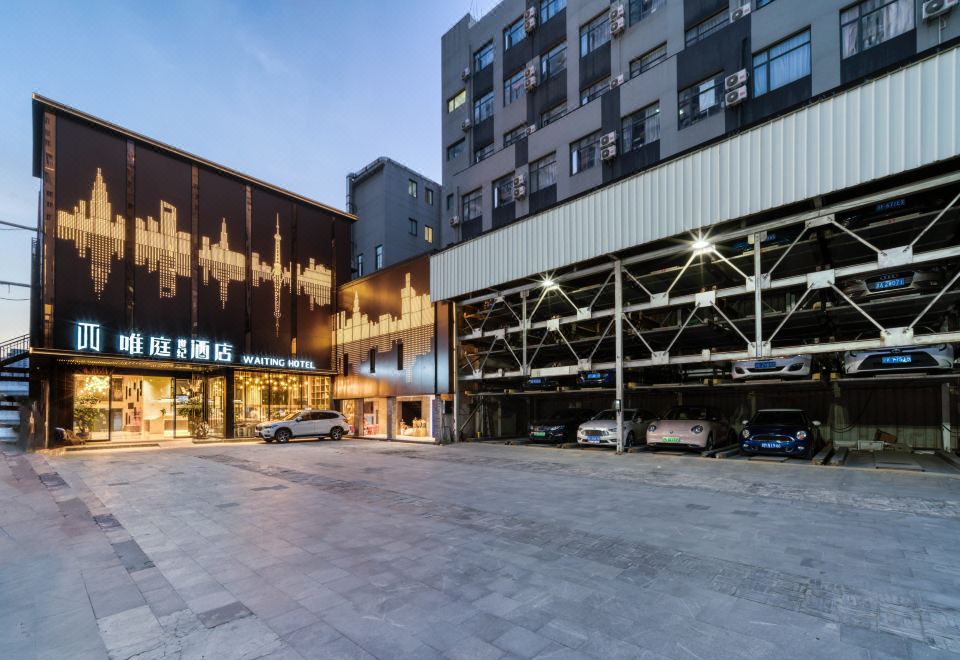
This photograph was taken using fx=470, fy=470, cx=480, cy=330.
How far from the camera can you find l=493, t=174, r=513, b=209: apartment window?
2533 centimetres

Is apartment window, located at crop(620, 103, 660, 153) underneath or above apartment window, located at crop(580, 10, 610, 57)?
underneath

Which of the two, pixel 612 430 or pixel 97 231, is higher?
pixel 97 231

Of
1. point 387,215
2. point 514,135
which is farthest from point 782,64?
point 387,215

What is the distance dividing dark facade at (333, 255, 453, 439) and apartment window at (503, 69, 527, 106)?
10922 millimetres

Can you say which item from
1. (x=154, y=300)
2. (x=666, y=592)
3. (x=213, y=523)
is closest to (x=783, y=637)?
(x=666, y=592)

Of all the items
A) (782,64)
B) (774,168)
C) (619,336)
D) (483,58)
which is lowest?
(619,336)

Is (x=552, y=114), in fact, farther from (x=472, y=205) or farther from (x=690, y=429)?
(x=690, y=429)

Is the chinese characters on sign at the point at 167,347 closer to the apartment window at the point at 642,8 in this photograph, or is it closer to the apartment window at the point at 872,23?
the apartment window at the point at 642,8

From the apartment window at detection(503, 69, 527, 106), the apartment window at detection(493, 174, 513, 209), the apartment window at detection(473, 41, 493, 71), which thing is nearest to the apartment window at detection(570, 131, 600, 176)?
the apartment window at detection(493, 174, 513, 209)

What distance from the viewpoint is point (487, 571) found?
15.7 ft

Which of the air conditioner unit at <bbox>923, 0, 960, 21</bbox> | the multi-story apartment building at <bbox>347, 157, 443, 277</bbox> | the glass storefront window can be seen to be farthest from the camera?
the multi-story apartment building at <bbox>347, 157, 443, 277</bbox>

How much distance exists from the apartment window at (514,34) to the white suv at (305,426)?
72.5ft

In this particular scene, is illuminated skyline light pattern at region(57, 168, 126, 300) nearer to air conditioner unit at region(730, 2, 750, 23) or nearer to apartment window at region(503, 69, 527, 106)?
apartment window at region(503, 69, 527, 106)

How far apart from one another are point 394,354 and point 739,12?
19.8m
